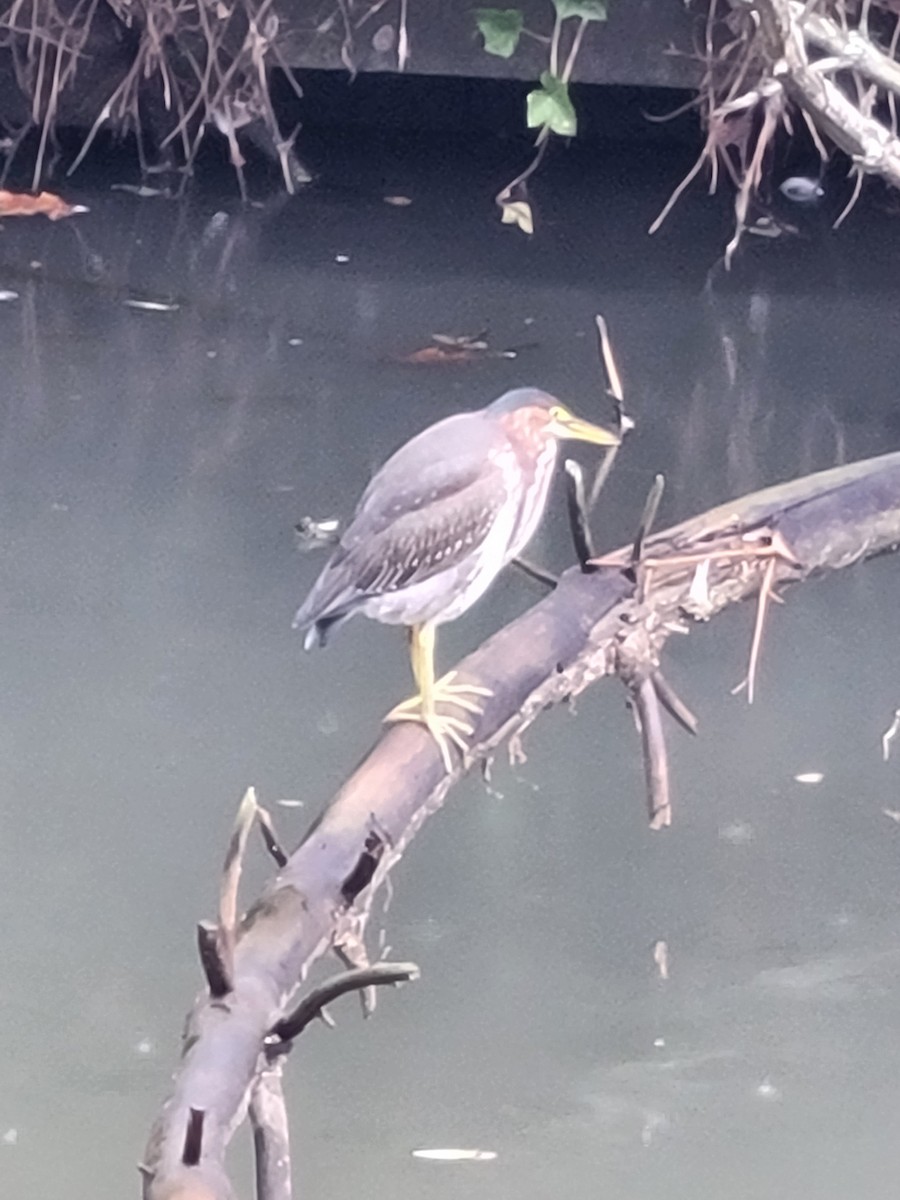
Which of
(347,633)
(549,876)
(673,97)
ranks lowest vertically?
(549,876)

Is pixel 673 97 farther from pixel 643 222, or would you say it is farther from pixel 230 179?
pixel 230 179

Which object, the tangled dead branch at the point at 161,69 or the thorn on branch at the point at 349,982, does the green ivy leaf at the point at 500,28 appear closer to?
the tangled dead branch at the point at 161,69

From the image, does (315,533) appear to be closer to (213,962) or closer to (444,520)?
(444,520)

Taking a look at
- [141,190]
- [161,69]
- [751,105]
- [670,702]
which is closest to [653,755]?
[670,702]

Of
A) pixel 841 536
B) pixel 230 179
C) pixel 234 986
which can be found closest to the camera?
pixel 234 986

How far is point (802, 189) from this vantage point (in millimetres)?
3365

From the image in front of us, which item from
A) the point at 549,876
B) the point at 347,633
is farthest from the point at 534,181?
the point at 549,876

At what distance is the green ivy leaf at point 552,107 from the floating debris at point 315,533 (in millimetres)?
1101

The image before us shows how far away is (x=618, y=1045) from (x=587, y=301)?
1.61 meters

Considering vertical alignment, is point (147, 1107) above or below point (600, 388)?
below

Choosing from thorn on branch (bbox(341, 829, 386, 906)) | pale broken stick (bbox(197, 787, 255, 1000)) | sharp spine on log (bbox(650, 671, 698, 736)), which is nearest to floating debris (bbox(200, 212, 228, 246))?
sharp spine on log (bbox(650, 671, 698, 736))

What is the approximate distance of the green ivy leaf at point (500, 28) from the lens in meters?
3.21

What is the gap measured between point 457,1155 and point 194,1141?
0.73 meters

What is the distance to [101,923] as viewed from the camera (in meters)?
1.60
